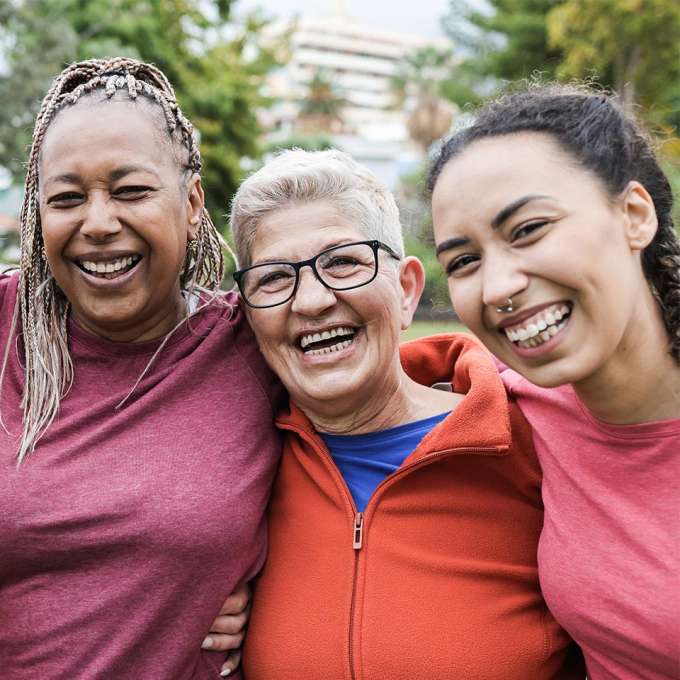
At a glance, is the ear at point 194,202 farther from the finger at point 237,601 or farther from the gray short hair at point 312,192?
the finger at point 237,601

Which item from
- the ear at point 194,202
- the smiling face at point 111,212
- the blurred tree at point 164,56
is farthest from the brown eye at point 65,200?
the blurred tree at point 164,56

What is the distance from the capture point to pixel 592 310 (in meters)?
2.03

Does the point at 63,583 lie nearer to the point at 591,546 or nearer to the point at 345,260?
the point at 345,260

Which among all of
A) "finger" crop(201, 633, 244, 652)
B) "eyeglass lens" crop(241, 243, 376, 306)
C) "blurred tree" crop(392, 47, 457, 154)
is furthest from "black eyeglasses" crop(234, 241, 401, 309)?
"blurred tree" crop(392, 47, 457, 154)

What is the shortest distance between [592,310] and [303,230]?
Result: 1.07 m

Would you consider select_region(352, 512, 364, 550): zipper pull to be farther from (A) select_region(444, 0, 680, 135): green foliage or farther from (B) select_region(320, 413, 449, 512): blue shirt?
(A) select_region(444, 0, 680, 135): green foliage

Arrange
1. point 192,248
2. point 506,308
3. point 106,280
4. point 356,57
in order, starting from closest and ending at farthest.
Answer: point 506,308
point 106,280
point 192,248
point 356,57

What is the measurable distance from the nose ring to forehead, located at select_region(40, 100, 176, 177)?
1.24 metres

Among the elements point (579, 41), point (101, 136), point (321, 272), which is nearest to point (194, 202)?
point (101, 136)

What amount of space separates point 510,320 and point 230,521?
3.40 ft

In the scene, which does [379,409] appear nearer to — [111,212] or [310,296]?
[310,296]

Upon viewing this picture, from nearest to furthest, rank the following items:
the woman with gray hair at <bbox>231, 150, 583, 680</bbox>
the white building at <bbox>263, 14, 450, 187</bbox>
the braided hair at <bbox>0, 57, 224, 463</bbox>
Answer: the woman with gray hair at <bbox>231, 150, 583, 680</bbox>, the braided hair at <bbox>0, 57, 224, 463</bbox>, the white building at <bbox>263, 14, 450, 187</bbox>

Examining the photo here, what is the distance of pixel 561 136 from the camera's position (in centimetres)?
212

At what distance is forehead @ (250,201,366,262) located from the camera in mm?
2689
